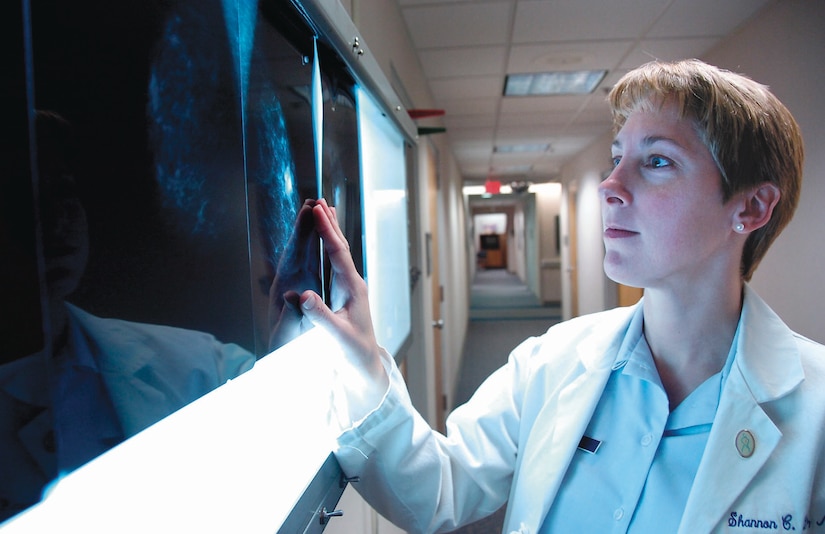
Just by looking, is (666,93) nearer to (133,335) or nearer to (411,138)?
(411,138)

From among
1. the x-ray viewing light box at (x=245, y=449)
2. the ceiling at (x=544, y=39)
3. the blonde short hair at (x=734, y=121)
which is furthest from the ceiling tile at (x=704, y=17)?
the x-ray viewing light box at (x=245, y=449)

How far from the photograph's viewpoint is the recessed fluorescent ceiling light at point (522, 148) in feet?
17.4

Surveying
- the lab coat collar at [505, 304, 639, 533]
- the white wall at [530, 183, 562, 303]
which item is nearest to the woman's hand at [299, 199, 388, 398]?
the lab coat collar at [505, 304, 639, 533]

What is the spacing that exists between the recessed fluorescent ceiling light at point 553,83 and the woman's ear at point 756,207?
2.24m

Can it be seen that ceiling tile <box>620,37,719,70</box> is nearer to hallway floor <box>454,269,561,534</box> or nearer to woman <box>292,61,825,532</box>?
woman <box>292,61,825,532</box>

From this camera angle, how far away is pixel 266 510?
52 cm

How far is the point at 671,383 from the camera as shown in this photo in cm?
89

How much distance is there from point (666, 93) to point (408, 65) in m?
1.53

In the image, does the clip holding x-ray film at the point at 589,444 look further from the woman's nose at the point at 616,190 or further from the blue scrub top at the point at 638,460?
the woman's nose at the point at 616,190

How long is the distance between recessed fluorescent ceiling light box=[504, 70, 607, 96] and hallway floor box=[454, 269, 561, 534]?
90.8 inches

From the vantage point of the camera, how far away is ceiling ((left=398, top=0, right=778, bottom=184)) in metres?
2.00

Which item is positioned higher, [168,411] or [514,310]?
[168,411]

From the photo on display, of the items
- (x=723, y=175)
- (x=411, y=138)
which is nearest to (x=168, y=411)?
(x=723, y=175)

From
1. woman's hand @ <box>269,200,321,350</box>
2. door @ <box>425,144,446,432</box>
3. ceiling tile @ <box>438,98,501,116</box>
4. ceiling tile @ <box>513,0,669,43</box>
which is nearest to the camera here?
woman's hand @ <box>269,200,321,350</box>
